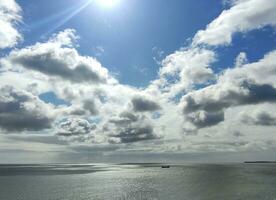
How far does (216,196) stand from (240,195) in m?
6.28

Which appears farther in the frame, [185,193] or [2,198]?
[185,193]

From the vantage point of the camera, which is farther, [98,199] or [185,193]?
[185,193]

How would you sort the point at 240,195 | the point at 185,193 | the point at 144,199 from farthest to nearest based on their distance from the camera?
the point at 185,193
the point at 240,195
the point at 144,199

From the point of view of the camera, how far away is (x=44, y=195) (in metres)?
87.6

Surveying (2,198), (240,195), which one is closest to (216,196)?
(240,195)

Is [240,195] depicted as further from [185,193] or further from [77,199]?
[77,199]

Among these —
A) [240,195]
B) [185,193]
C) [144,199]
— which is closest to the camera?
[144,199]

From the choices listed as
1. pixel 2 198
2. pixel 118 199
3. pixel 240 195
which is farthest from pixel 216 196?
pixel 2 198

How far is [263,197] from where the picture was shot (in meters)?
81.9

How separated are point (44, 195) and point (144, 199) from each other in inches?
972

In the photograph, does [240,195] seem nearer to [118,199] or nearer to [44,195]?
[118,199]

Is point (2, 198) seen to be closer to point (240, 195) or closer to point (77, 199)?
point (77, 199)

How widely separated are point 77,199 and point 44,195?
10823 mm

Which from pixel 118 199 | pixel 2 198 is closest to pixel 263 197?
pixel 118 199
